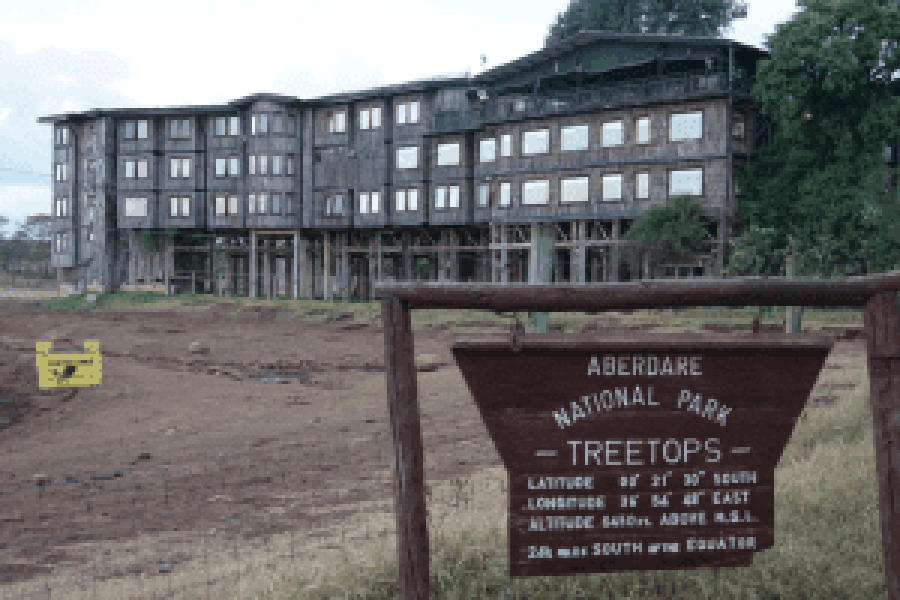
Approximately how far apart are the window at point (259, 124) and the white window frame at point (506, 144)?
57.8 ft

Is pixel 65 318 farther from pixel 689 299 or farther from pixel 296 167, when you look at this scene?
pixel 689 299

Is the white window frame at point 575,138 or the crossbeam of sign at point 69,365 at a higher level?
the white window frame at point 575,138

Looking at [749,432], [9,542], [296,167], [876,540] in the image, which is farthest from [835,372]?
[296,167]

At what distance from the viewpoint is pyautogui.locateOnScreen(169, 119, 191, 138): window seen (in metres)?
53.3

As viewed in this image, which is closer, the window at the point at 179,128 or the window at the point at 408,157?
the window at the point at 408,157

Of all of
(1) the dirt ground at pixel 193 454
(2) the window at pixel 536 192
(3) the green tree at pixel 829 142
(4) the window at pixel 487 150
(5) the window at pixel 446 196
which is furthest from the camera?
(5) the window at pixel 446 196

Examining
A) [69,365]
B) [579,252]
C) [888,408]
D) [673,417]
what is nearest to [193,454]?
[69,365]

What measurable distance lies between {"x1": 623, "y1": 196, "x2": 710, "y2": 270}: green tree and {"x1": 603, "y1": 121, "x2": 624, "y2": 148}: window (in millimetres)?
4733

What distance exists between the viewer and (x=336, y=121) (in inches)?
1988

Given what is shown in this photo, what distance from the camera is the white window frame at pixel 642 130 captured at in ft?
120

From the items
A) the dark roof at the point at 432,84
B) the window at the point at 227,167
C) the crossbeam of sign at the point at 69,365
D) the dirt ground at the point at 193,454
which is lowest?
the dirt ground at the point at 193,454

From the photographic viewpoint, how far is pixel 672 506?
4.26m

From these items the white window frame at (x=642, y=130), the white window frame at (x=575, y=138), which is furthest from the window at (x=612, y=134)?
the white window frame at (x=575, y=138)

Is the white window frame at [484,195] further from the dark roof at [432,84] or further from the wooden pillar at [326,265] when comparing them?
the wooden pillar at [326,265]
